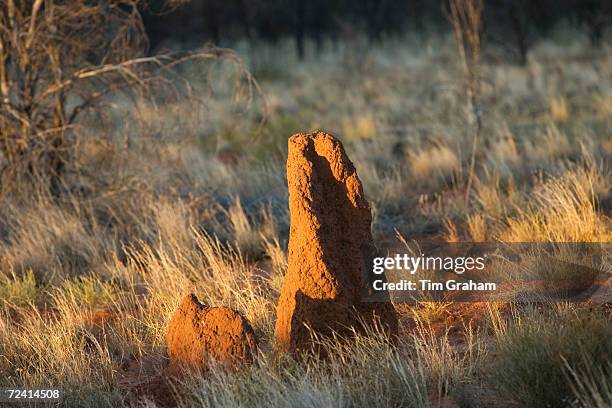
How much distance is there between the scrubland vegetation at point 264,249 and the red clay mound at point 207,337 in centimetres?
13

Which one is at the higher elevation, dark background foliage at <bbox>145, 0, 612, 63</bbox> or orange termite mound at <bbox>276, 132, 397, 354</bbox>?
orange termite mound at <bbox>276, 132, 397, 354</bbox>

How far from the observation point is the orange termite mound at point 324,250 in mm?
4293

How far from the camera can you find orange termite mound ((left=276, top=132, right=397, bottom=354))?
4.29 meters

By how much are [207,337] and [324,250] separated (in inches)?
29.1

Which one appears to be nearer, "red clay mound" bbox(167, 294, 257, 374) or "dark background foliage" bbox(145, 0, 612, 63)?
"red clay mound" bbox(167, 294, 257, 374)

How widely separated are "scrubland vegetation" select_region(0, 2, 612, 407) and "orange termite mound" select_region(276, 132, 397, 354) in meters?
0.15

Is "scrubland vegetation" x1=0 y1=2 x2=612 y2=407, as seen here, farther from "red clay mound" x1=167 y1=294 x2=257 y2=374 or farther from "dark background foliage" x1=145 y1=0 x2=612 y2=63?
Result: "dark background foliage" x1=145 y1=0 x2=612 y2=63

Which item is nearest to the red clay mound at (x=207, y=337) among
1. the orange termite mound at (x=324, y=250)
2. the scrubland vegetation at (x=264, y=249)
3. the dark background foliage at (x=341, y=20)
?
the scrubland vegetation at (x=264, y=249)

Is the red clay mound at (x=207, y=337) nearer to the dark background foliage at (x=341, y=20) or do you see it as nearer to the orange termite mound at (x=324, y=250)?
the orange termite mound at (x=324, y=250)

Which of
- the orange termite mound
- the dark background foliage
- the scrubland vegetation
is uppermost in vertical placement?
the orange termite mound

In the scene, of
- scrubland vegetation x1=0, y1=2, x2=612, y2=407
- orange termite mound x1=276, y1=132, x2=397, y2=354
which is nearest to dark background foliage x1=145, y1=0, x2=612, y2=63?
scrubland vegetation x1=0, y1=2, x2=612, y2=407

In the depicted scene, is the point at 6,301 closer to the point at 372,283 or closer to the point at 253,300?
the point at 253,300

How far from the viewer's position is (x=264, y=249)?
7.28m

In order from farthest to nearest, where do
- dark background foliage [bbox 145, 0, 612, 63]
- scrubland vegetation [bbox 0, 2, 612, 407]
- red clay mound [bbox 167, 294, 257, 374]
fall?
dark background foliage [bbox 145, 0, 612, 63] < red clay mound [bbox 167, 294, 257, 374] < scrubland vegetation [bbox 0, 2, 612, 407]
